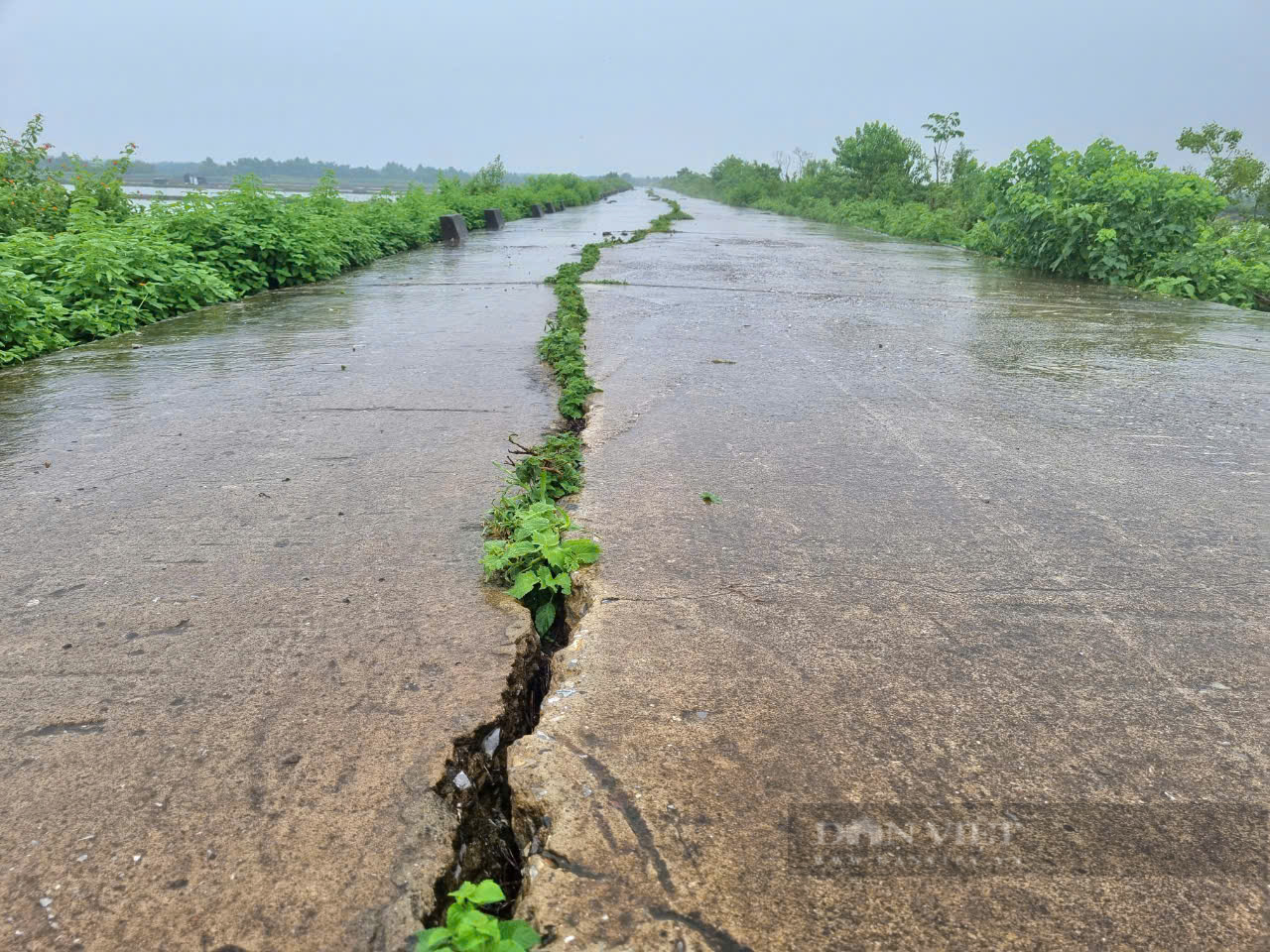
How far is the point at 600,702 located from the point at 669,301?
600 cm

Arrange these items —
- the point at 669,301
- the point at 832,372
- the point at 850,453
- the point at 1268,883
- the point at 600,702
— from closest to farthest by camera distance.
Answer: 1. the point at 1268,883
2. the point at 600,702
3. the point at 850,453
4. the point at 832,372
5. the point at 669,301

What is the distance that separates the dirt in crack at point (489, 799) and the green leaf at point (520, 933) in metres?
0.11

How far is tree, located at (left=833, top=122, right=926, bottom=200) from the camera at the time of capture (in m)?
28.8

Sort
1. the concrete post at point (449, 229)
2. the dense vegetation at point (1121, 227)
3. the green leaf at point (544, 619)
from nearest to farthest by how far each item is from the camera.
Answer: the green leaf at point (544, 619), the dense vegetation at point (1121, 227), the concrete post at point (449, 229)

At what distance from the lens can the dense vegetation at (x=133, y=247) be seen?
5473 mm

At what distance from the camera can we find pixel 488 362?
4980 millimetres

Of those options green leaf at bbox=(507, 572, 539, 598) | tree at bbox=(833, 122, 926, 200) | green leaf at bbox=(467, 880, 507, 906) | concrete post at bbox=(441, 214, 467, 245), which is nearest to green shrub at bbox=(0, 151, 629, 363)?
green leaf at bbox=(507, 572, 539, 598)

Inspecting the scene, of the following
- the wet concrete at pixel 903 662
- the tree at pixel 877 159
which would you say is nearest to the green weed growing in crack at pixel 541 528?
the wet concrete at pixel 903 662

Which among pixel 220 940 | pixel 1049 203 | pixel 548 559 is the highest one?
pixel 1049 203

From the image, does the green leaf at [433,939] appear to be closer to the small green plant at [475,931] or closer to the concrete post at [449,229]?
the small green plant at [475,931]

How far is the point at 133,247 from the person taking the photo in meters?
6.40

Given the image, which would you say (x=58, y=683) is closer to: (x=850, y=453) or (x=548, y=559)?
(x=548, y=559)

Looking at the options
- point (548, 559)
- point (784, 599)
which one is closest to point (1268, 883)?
point (784, 599)

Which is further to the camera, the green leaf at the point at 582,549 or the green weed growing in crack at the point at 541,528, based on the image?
the green leaf at the point at 582,549
